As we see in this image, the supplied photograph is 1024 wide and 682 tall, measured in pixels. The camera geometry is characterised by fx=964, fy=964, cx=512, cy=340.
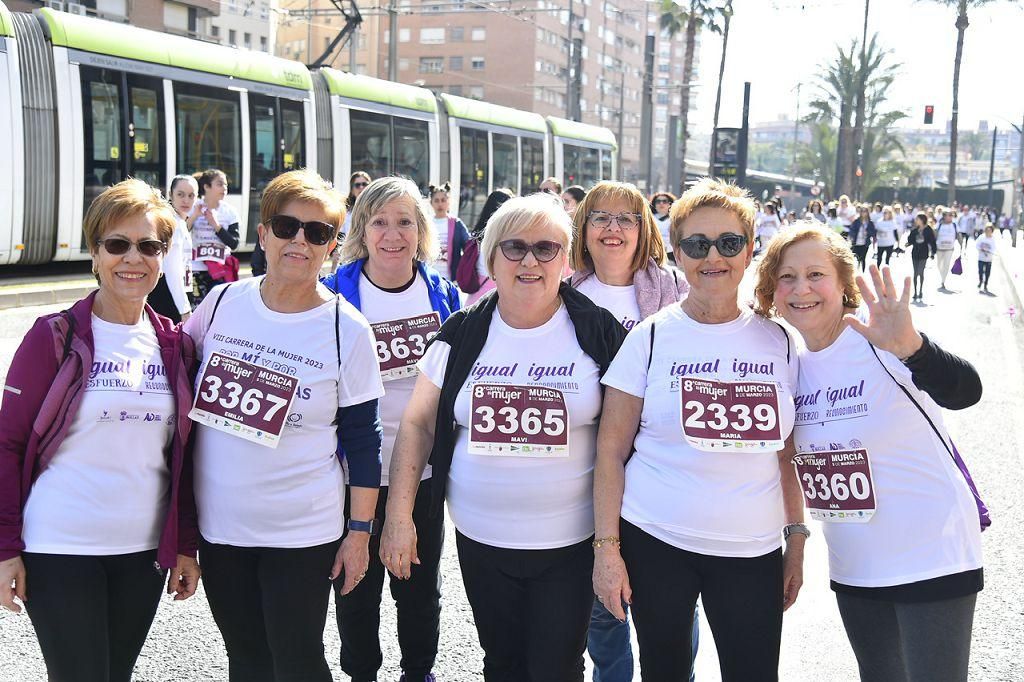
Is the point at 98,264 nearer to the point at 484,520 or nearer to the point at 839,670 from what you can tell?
the point at 484,520

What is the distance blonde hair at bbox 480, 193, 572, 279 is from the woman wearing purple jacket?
3.20ft

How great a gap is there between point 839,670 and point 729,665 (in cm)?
149

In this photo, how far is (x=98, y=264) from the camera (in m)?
2.76

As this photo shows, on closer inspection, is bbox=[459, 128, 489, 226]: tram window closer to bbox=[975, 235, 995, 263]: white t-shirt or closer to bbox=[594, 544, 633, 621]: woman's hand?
bbox=[975, 235, 995, 263]: white t-shirt

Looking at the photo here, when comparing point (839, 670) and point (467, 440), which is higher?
point (467, 440)

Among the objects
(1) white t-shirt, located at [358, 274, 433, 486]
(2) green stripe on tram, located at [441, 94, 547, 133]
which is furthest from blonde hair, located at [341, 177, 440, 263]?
(2) green stripe on tram, located at [441, 94, 547, 133]

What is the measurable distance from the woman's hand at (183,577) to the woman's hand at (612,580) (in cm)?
117

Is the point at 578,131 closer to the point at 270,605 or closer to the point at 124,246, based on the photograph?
the point at 124,246

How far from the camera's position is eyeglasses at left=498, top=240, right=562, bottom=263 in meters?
2.89

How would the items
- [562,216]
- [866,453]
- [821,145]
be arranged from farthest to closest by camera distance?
[821,145] → [562,216] → [866,453]

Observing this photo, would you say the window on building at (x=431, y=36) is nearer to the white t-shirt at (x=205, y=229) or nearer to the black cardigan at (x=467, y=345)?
the white t-shirt at (x=205, y=229)

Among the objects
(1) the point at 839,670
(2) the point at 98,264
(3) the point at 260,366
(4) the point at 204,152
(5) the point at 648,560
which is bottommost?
(1) the point at 839,670

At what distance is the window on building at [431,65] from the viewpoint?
8231cm

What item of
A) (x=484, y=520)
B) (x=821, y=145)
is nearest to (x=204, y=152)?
(x=484, y=520)
